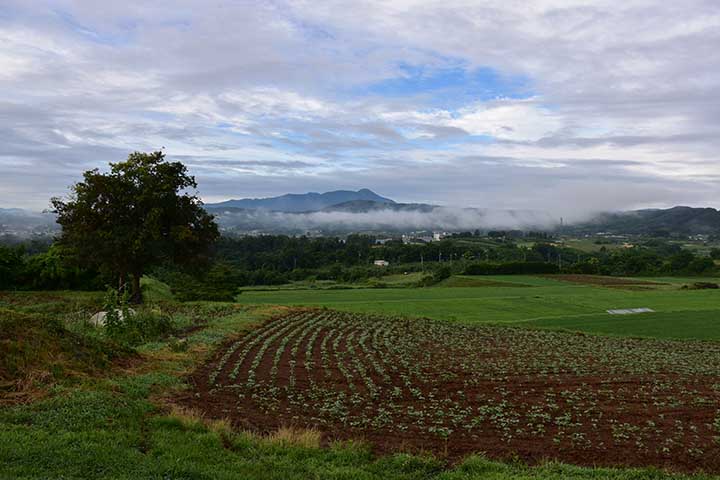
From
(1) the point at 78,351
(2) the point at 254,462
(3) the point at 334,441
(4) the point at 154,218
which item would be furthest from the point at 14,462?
(4) the point at 154,218

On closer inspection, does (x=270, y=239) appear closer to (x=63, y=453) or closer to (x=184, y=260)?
(x=184, y=260)

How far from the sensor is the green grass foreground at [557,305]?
3891 centimetres

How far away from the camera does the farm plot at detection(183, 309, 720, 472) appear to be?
1039 cm

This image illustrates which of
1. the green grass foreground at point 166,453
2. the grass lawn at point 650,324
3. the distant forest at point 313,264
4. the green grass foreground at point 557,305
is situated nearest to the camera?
the green grass foreground at point 166,453

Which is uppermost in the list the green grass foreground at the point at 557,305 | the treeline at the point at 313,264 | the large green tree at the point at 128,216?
the large green tree at the point at 128,216

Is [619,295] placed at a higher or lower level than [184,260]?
lower

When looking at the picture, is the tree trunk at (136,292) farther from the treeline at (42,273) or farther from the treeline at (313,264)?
the treeline at (42,273)

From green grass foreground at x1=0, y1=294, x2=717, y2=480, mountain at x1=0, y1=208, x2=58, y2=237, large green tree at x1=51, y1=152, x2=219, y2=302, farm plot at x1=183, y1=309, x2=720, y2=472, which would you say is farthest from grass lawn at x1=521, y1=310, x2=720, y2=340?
mountain at x1=0, y1=208, x2=58, y2=237

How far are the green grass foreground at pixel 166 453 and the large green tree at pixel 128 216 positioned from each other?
816 inches

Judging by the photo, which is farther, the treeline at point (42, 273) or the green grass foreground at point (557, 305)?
the green grass foreground at point (557, 305)

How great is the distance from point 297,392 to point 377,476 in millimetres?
6335

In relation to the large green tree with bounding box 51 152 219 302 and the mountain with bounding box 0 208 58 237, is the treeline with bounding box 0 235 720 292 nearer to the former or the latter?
the large green tree with bounding box 51 152 219 302

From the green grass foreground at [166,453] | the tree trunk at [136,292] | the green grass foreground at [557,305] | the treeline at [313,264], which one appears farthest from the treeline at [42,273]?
the green grass foreground at [166,453]

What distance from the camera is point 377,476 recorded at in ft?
27.0
